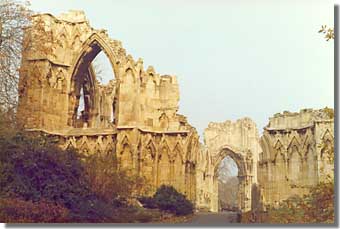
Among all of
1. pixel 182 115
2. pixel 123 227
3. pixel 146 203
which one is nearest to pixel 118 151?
pixel 182 115

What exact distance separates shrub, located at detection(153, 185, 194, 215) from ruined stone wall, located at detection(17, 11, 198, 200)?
1.87 metres

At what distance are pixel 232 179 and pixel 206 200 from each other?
23462 millimetres

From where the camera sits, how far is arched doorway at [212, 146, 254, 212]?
41.3 meters

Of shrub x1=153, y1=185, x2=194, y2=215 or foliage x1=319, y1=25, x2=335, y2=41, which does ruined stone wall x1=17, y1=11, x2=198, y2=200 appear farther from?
foliage x1=319, y1=25, x2=335, y2=41

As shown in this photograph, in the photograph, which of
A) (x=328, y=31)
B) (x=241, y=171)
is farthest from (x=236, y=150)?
(x=328, y=31)

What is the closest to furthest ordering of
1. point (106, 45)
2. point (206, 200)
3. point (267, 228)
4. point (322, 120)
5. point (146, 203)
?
point (267, 228) → point (146, 203) → point (322, 120) → point (106, 45) → point (206, 200)

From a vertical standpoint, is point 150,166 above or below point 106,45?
below

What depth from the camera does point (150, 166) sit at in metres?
22.3

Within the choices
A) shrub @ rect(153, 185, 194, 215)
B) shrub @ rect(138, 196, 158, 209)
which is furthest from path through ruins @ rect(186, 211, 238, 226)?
shrub @ rect(138, 196, 158, 209)

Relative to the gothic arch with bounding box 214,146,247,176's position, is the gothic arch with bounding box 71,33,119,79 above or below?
above


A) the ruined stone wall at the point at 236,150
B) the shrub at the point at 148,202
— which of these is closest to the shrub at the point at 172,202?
the shrub at the point at 148,202

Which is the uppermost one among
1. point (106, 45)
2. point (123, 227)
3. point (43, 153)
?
point (106, 45)

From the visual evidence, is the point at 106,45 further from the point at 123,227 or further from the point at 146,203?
the point at 123,227

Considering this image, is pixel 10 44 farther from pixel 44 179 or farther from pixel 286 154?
pixel 286 154
